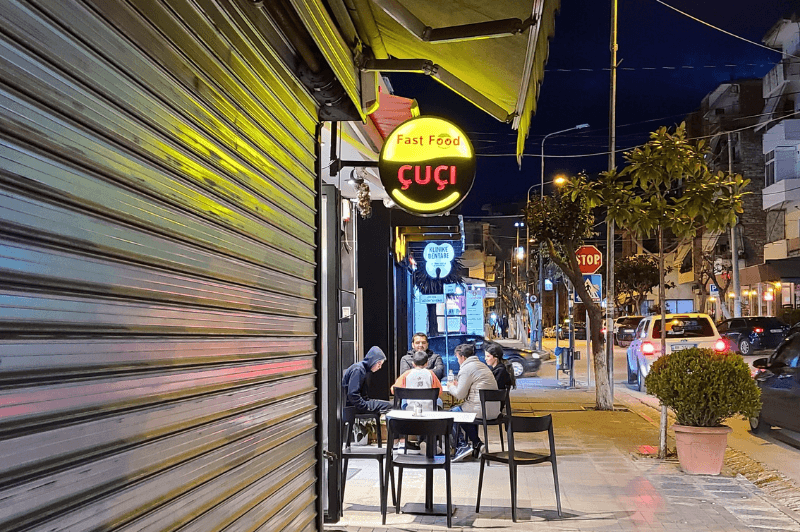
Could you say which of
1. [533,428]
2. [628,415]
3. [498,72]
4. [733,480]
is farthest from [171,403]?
[628,415]

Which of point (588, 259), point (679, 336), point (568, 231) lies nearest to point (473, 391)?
point (568, 231)

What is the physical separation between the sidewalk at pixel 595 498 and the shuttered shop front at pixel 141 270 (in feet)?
13.8

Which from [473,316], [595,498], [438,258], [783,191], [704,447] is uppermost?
[783,191]

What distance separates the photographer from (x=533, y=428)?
314 inches

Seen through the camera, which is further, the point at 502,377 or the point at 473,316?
the point at 473,316

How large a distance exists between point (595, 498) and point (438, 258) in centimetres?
1393

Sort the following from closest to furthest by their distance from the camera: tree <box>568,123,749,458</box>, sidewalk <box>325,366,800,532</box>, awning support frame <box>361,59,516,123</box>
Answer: awning support frame <box>361,59,516,123</box>, sidewalk <box>325,366,800,532</box>, tree <box>568,123,749,458</box>

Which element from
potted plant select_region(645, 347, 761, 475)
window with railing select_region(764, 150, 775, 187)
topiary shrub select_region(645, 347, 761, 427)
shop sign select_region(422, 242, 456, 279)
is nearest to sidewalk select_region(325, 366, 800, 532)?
potted plant select_region(645, 347, 761, 475)

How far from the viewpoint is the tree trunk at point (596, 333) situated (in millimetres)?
17703

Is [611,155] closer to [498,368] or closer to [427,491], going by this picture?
[498,368]

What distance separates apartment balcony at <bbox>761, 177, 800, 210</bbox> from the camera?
42.6m

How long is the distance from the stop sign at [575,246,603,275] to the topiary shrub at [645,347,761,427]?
9883mm

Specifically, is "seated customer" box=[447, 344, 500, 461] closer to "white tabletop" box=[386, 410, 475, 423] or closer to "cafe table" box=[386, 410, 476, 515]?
"white tabletop" box=[386, 410, 475, 423]

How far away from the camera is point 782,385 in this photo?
506 inches
